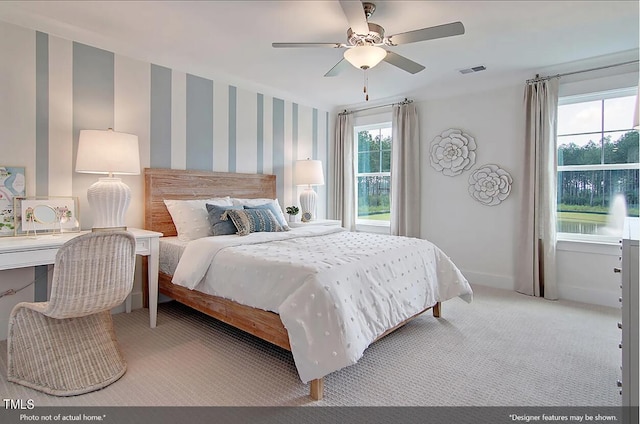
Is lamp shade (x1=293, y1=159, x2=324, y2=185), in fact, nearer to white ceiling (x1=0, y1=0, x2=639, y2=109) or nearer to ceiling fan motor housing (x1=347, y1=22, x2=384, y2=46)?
white ceiling (x1=0, y1=0, x2=639, y2=109)

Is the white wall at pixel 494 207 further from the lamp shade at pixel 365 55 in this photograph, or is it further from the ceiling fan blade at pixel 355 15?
the ceiling fan blade at pixel 355 15

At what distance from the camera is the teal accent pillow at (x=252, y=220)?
128 inches

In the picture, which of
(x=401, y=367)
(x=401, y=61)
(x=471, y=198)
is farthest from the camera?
(x=471, y=198)

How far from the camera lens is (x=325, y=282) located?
2.02 m

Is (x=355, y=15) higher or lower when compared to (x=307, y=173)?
higher

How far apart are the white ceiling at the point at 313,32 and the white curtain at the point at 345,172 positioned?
1403 mm

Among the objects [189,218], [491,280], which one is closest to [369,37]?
[189,218]

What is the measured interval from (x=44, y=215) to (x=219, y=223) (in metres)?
1.33

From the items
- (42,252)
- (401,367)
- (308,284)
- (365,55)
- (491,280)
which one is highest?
(365,55)

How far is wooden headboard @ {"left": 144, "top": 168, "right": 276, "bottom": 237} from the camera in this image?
137 inches

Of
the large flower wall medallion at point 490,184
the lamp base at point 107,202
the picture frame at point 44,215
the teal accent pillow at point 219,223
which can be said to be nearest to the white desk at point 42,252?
the picture frame at point 44,215

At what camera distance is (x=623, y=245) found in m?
1.54

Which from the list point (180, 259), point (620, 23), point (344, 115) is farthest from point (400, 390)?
point (344, 115)

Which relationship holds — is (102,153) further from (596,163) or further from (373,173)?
(596,163)
